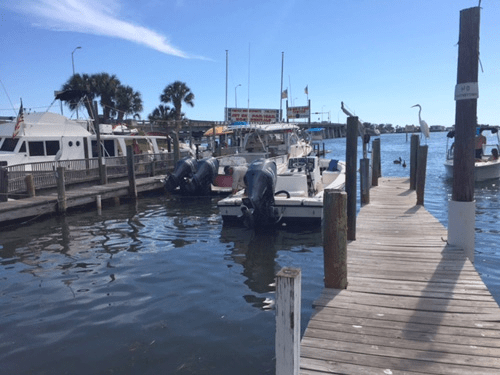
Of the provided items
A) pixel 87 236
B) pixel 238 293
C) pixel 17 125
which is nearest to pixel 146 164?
pixel 17 125

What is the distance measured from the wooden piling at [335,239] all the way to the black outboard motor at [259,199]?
560 cm

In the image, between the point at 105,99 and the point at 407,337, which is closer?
the point at 407,337

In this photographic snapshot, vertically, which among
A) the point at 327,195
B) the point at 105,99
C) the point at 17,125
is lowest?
the point at 327,195

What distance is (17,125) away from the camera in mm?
17078

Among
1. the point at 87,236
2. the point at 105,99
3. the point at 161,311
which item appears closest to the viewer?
the point at 161,311

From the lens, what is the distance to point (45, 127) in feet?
60.9

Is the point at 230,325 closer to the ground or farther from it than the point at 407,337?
closer to the ground

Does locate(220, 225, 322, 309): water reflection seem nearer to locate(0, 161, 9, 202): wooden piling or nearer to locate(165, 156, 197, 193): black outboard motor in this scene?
locate(165, 156, 197, 193): black outboard motor

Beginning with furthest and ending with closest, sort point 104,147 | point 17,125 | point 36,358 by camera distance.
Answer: point 104,147 → point 17,125 → point 36,358

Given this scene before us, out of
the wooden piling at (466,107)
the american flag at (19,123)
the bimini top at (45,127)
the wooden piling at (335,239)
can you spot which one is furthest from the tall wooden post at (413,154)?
the american flag at (19,123)

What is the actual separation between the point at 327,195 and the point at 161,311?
305 cm

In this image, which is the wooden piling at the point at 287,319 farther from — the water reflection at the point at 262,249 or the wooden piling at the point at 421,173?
the wooden piling at the point at 421,173

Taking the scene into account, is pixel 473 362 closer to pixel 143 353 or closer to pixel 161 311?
pixel 143 353

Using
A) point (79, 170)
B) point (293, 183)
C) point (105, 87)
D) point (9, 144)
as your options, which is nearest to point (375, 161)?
point (293, 183)
